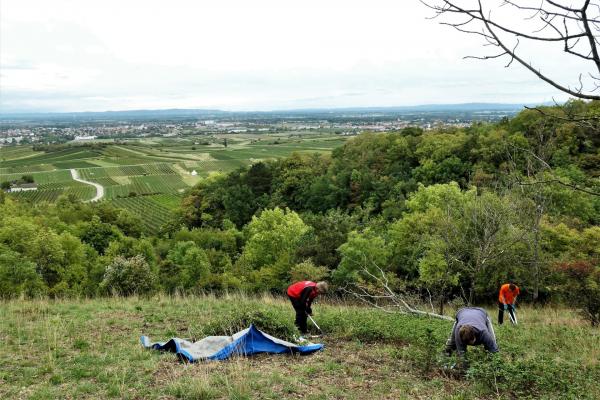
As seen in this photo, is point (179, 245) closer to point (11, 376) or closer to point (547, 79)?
point (11, 376)

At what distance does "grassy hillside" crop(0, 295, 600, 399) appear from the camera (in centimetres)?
593

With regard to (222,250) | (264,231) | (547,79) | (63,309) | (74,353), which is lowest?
(222,250)

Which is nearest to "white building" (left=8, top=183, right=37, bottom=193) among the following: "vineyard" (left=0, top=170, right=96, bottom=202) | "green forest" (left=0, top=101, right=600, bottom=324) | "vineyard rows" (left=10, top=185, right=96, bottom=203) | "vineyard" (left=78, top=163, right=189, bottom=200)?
"vineyard" (left=0, top=170, right=96, bottom=202)

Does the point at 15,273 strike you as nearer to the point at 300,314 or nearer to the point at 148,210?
the point at 300,314

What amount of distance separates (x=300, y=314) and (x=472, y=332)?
3.85 metres

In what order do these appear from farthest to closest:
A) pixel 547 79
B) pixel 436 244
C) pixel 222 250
Result: pixel 222 250
pixel 436 244
pixel 547 79

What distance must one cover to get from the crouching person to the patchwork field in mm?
61618

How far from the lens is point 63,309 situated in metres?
11.4

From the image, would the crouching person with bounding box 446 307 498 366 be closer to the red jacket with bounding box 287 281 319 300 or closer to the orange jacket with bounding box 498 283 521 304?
the red jacket with bounding box 287 281 319 300

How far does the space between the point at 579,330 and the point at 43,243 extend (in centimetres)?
3346

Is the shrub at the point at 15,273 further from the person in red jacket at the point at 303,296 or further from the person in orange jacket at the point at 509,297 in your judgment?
A: the person in orange jacket at the point at 509,297

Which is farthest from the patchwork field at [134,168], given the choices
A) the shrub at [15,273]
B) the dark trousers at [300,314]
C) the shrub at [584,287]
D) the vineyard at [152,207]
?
the dark trousers at [300,314]

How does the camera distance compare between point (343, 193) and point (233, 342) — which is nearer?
point (233, 342)

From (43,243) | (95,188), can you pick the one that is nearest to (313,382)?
(43,243)
